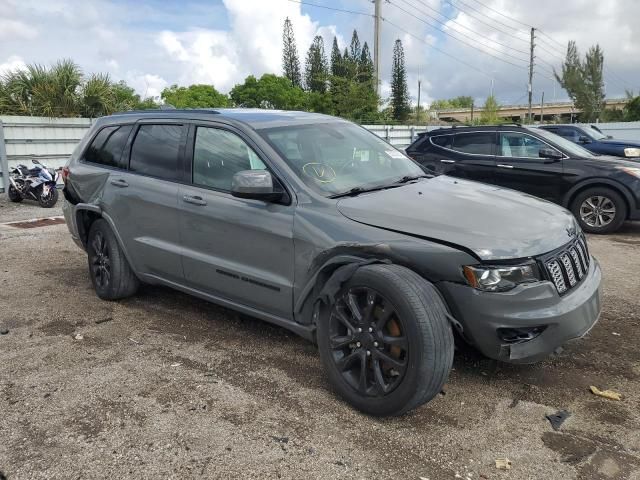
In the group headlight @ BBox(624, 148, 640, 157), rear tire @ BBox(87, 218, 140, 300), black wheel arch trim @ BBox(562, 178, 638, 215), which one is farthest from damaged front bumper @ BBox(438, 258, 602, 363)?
headlight @ BBox(624, 148, 640, 157)

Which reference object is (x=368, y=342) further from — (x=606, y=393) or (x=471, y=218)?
(x=606, y=393)

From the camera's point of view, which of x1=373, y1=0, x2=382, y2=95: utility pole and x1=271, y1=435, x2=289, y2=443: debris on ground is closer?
x1=271, y1=435, x2=289, y2=443: debris on ground

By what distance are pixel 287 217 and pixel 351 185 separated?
518 mm

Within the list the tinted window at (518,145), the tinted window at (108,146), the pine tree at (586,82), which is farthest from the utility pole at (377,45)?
the pine tree at (586,82)

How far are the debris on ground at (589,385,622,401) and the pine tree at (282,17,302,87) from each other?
64640 mm

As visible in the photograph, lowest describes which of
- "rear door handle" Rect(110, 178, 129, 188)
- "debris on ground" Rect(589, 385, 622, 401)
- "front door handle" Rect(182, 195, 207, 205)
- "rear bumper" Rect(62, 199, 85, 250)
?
"debris on ground" Rect(589, 385, 622, 401)

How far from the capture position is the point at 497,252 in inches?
114

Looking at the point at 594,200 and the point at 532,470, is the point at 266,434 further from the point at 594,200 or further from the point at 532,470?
the point at 594,200

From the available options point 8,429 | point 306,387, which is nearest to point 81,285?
point 8,429

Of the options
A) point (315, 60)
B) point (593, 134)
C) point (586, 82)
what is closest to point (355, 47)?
point (315, 60)

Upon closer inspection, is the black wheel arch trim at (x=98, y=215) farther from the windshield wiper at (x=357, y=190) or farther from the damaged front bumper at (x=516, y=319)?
the damaged front bumper at (x=516, y=319)

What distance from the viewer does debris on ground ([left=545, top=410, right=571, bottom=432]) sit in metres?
3.00

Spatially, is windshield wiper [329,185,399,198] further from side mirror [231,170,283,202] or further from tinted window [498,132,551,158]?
tinted window [498,132,551,158]

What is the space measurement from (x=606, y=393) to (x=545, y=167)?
6.00 meters
